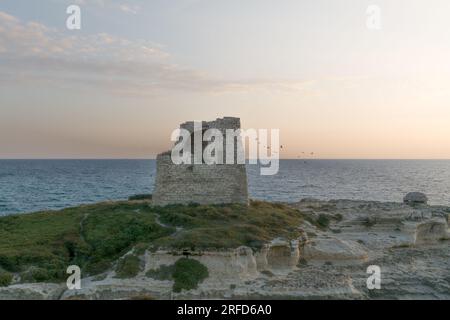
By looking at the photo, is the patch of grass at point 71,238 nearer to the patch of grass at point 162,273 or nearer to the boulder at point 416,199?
the patch of grass at point 162,273

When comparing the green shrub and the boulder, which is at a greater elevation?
the boulder

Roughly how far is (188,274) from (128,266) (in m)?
3.38

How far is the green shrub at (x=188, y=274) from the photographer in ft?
68.3

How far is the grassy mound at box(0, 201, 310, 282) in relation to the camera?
75.9ft

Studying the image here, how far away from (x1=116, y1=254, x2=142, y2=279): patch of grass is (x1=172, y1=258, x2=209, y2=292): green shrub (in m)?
2.11

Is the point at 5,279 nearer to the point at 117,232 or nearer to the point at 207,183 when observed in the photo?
the point at 117,232

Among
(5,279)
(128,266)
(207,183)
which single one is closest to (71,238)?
(5,279)

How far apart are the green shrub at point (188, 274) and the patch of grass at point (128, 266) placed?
2.11 m

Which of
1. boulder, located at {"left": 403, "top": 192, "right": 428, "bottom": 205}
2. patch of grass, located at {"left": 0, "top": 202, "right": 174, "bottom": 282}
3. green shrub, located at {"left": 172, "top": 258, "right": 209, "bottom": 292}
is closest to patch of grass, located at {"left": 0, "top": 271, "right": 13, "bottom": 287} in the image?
patch of grass, located at {"left": 0, "top": 202, "right": 174, "bottom": 282}

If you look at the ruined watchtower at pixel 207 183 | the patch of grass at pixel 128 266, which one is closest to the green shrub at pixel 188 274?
the patch of grass at pixel 128 266

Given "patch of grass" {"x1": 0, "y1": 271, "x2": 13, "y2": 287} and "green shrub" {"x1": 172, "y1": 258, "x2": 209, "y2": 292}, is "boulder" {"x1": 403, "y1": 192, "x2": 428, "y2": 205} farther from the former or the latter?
"patch of grass" {"x1": 0, "y1": 271, "x2": 13, "y2": 287}
